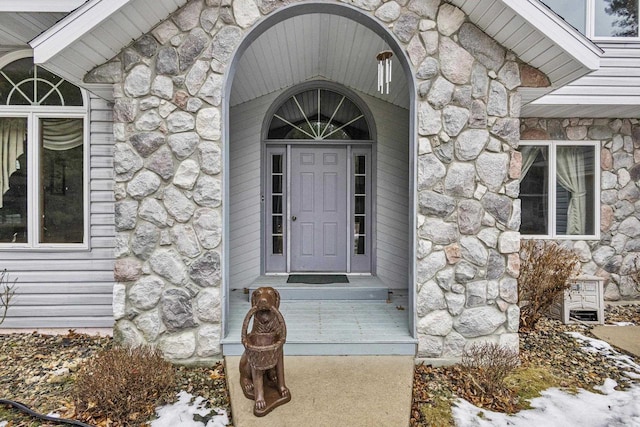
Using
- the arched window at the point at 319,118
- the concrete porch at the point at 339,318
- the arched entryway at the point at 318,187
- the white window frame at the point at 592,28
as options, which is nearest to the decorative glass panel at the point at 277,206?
the arched entryway at the point at 318,187

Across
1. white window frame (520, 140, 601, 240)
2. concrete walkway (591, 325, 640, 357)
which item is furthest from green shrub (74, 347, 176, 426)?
white window frame (520, 140, 601, 240)

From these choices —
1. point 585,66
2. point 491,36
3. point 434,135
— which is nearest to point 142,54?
point 434,135

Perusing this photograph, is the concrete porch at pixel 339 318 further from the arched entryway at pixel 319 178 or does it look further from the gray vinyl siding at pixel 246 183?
the gray vinyl siding at pixel 246 183

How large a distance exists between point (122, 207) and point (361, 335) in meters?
2.41

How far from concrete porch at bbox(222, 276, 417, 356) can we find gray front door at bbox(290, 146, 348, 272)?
0.47 m

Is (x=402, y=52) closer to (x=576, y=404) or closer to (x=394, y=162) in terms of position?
(x=394, y=162)

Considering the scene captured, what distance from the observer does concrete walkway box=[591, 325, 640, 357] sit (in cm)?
356

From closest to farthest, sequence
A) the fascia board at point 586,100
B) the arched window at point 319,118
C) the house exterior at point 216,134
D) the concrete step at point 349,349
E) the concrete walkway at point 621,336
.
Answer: the house exterior at point 216,134, the concrete step at point 349,349, the concrete walkway at point 621,336, the fascia board at point 586,100, the arched window at point 319,118

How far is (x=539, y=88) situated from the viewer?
315 centimetres

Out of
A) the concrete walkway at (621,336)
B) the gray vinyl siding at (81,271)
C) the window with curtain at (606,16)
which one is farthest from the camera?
the window with curtain at (606,16)

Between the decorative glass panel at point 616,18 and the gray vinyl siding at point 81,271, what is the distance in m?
6.37

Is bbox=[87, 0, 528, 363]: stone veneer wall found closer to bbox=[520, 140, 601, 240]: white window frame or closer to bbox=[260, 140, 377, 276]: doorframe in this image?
bbox=[260, 140, 377, 276]: doorframe

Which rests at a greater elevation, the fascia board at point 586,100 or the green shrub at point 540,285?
the fascia board at point 586,100

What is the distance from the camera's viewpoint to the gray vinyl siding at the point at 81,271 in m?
3.88
